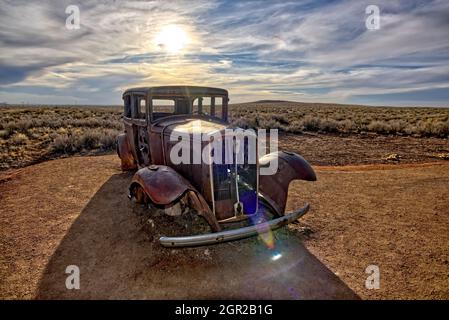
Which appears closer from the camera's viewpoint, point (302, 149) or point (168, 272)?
point (168, 272)

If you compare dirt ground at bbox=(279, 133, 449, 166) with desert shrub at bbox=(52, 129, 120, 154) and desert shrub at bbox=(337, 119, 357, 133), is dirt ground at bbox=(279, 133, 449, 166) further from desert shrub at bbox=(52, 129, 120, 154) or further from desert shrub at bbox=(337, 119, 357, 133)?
desert shrub at bbox=(52, 129, 120, 154)

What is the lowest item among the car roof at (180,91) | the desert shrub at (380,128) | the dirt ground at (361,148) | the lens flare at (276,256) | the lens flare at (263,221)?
the lens flare at (276,256)

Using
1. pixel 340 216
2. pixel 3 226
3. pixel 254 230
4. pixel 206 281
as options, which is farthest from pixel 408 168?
pixel 3 226

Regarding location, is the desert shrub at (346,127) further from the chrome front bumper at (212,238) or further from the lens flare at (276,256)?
the chrome front bumper at (212,238)

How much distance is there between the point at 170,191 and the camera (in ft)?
12.8

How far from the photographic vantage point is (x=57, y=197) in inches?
253

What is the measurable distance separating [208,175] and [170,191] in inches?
26.2

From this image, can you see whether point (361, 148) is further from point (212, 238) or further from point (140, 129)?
point (212, 238)

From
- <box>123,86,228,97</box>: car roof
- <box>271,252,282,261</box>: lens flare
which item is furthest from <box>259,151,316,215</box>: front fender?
<box>123,86,228,97</box>: car roof

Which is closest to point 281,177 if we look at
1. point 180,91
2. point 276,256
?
point 276,256

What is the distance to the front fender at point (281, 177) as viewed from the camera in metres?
4.93

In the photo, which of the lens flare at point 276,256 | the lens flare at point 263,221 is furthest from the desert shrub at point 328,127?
the lens flare at point 276,256
